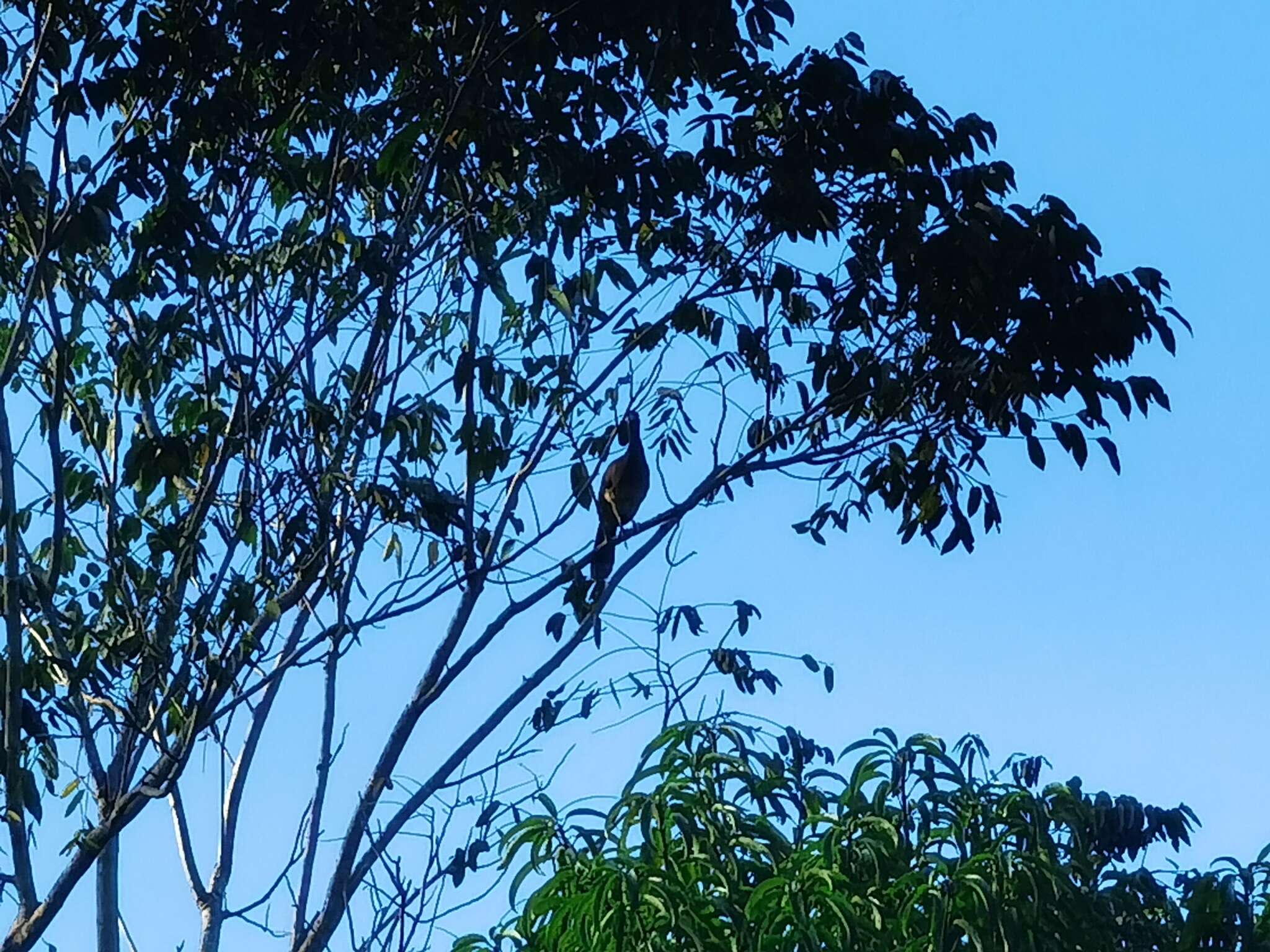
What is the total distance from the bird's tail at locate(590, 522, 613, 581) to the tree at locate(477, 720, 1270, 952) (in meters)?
0.78

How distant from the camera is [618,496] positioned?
5000 mm

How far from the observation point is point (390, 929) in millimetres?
4590

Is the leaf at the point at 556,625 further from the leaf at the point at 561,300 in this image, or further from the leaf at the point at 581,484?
the leaf at the point at 561,300

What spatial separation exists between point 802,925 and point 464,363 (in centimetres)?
181

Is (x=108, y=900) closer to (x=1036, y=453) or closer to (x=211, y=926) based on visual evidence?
(x=211, y=926)

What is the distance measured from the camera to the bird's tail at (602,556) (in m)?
5.04

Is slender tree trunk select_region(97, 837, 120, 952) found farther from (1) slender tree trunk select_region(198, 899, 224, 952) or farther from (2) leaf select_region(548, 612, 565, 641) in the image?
(2) leaf select_region(548, 612, 565, 641)

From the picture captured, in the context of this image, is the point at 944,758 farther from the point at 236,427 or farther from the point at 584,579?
the point at 236,427

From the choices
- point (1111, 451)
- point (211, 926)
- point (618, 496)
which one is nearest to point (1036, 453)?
point (1111, 451)

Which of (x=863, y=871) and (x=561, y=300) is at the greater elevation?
(x=561, y=300)

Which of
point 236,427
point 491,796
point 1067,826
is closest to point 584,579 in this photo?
point 491,796

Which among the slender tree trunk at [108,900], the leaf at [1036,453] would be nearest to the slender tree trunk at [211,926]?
the slender tree trunk at [108,900]

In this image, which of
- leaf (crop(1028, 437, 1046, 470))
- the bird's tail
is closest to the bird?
the bird's tail

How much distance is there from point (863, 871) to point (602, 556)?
1.38m
